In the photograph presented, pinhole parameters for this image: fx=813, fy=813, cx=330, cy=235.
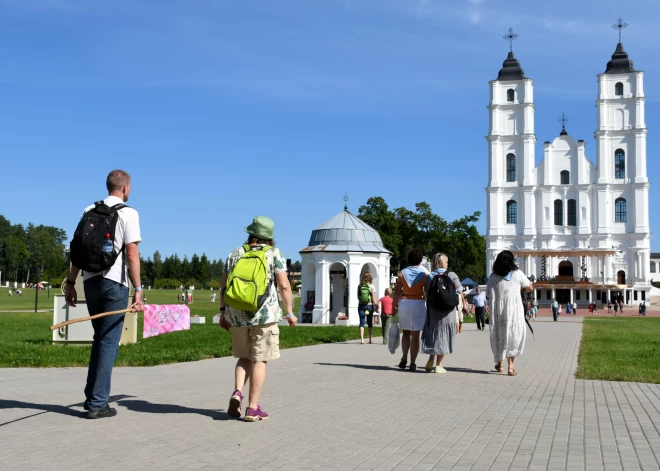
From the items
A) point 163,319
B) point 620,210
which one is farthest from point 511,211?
point 163,319

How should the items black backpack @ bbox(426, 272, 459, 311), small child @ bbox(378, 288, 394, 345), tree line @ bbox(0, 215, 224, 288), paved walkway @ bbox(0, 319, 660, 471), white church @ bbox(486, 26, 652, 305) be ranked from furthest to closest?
tree line @ bbox(0, 215, 224, 288), white church @ bbox(486, 26, 652, 305), small child @ bbox(378, 288, 394, 345), black backpack @ bbox(426, 272, 459, 311), paved walkway @ bbox(0, 319, 660, 471)

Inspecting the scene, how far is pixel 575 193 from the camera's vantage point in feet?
297

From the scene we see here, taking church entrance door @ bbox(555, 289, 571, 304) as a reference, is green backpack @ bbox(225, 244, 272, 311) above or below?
below

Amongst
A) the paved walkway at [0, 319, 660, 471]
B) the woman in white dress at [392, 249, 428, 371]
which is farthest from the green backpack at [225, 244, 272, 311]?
the woman in white dress at [392, 249, 428, 371]

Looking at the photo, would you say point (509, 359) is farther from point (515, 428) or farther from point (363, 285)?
point (363, 285)

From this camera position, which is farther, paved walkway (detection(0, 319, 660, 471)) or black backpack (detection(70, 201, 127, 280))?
black backpack (detection(70, 201, 127, 280))

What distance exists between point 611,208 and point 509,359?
271ft

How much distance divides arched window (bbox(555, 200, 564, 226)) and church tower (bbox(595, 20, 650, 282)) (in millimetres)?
3935

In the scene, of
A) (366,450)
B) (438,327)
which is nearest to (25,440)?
(366,450)

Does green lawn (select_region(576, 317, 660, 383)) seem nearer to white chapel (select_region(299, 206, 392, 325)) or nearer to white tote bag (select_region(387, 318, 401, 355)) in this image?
white tote bag (select_region(387, 318, 401, 355))

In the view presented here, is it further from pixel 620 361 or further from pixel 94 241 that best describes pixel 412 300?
pixel 94 241

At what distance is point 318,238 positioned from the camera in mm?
36250

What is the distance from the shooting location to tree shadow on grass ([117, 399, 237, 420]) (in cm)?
738

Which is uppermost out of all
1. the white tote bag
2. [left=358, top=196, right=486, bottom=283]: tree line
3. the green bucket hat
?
[left=358, top=196, right=486, bottom=283]: tree line
